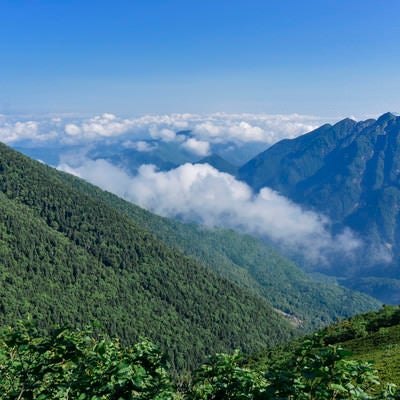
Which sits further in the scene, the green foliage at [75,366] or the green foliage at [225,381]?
the green foliage at [225,381]

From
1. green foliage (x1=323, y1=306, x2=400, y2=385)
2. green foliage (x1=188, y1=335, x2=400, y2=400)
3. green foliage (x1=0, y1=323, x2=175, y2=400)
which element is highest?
green foliage (x1=188, y1=335, x2=400, y2=400)

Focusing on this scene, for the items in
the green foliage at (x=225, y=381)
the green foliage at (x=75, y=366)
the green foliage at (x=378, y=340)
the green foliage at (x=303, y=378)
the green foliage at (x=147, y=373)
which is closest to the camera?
the green foliage at (x=303, y=378)

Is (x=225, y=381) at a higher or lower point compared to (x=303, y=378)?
lower

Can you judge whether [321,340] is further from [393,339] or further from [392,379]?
[393,339]

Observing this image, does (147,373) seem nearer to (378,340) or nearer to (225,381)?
(225,381)

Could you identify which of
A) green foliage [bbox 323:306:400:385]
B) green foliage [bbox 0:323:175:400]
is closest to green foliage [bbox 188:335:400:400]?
green foliage [bbox 0:323:175:400]

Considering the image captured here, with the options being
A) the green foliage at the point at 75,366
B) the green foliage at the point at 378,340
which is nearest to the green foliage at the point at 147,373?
the green foliage at the point at 75,366

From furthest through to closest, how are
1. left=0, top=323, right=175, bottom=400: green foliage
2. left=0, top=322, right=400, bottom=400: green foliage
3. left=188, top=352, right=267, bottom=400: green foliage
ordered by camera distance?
left=188, top=352, right=267, bottom=400: green foliage → left=0, top=323, right=175, bottom=400: green foliage → left=0, top=322, right=400, bottom=400: green foliage

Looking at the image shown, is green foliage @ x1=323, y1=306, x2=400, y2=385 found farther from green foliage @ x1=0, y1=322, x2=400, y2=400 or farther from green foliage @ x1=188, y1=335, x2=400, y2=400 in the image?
green foliage @ x1=0, y1=322, x2=400, y2=400

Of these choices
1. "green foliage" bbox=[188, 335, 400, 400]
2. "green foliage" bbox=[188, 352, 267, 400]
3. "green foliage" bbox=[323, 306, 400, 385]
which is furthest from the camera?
"green foliage" bbox=[323, 306, 400, 385]

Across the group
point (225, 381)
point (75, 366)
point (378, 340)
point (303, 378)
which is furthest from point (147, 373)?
point (378, 340)

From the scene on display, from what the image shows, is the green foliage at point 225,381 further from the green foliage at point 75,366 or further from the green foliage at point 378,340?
the green foliage at point 378,340

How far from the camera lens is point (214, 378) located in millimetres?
8406

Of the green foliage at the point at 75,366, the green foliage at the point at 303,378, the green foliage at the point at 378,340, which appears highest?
the green foliage at the point at 303,378
